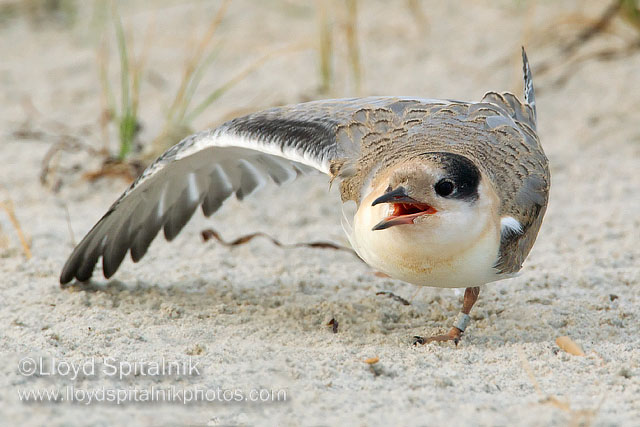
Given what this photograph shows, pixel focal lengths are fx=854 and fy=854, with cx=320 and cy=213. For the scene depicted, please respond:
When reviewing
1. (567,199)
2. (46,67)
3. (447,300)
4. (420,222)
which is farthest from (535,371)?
(46,67)

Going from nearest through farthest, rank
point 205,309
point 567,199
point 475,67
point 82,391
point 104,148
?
1. point 82,391
2. point 205,309
3. point 567,199
4. point 104,148
5. point 475,67

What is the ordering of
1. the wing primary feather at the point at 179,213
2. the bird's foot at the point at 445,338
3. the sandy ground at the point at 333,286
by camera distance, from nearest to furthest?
the sandy ground at the point at 333,286 < the bird's foot at the point at 445,338 < the wing primary feather at the point at 179,213

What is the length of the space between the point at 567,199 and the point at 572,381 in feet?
8.72

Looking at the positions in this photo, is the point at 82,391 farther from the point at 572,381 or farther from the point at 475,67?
the point at 475,67

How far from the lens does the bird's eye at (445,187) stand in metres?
2.95

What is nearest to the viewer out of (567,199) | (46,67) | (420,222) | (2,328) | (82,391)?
(82,391)

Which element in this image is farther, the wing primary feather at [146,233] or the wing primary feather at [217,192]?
the wing primary feather at [217,192]

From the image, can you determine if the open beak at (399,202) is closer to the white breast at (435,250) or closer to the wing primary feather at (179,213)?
the white breast at (435,250)

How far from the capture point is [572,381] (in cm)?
302

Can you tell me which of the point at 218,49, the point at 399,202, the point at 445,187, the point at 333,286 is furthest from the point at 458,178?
the point at 218,49

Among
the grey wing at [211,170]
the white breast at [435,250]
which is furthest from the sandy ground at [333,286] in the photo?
the white breast at [435,250]

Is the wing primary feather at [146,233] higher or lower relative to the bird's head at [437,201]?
lower

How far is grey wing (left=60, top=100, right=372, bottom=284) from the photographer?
141 inches

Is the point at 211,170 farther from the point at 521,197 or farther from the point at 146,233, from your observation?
the point at 521,197
